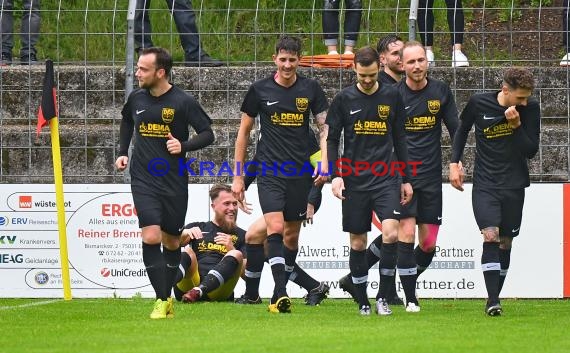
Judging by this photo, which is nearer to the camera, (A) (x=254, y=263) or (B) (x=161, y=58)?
(B) (x=161, y=58)

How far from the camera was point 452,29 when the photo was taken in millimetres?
16578

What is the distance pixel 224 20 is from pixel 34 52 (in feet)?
9.02

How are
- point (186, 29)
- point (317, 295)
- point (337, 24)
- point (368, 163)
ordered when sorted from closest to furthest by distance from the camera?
point (368, 163)
point (317, 295)
point (186, 29)
point (337, 24)

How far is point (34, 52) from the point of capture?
16.8 meters

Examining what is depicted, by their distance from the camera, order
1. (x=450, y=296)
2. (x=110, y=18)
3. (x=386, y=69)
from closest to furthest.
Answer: (x=386, y=69), (x=450, y=296), (x=110, y=18)

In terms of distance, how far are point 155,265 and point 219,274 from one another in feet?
7.80

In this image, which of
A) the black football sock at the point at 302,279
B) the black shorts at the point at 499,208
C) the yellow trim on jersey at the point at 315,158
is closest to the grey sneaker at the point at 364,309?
the black shorts at the point at 499,208

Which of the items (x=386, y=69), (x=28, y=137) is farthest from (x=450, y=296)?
(x=28, y=137)

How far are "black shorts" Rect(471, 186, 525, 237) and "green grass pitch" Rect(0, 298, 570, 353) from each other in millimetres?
791

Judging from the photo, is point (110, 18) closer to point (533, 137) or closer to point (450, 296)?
point (450, 296)

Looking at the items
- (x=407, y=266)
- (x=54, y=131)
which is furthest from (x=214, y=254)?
(x=407, y=266)

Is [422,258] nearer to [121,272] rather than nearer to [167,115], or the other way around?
[167,115]

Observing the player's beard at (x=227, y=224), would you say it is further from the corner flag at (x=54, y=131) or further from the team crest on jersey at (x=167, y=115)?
the team crest on jersey at (x=167, y=115)

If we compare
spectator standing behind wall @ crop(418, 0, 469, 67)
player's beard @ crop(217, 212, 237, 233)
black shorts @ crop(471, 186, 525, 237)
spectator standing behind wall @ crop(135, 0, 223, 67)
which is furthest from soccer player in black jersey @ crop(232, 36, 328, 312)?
spectator standing behind wall @ crop(418, 0, 469, 67)
